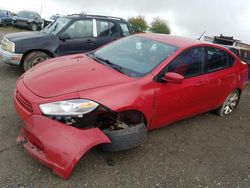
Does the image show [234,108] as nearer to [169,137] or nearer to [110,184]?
[169,137]

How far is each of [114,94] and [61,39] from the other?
4.30 meters

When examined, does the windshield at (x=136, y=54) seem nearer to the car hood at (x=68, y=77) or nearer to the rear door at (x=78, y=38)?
the car hood at (x=68, y=77)

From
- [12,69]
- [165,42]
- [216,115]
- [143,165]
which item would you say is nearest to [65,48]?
[12,69]

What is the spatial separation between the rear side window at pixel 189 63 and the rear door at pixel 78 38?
3.75 metres

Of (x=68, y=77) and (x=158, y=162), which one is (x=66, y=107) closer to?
(x=68, y=77)

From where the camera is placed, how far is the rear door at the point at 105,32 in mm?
8172

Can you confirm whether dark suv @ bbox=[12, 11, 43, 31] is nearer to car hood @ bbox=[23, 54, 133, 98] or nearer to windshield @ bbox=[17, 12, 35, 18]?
windshield @ bbox=[17, 12, 35, 18]

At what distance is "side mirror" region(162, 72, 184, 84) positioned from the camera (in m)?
4.06

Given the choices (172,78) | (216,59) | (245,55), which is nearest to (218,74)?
(216,59)

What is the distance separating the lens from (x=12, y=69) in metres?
7.80

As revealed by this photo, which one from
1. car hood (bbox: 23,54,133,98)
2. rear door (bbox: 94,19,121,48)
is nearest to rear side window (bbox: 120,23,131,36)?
rear door (bbox: 94,19,121,48)

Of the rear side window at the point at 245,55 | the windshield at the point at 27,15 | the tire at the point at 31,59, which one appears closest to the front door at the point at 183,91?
the tire at the point at 31,59

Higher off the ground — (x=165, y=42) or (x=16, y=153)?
(x=165, y=42)

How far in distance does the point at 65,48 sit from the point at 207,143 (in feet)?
14.5
